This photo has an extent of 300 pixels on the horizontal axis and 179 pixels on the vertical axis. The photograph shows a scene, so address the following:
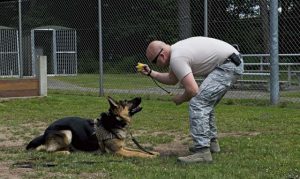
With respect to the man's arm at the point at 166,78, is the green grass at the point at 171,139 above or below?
below

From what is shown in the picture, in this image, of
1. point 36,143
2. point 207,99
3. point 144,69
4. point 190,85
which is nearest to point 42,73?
point 36,143

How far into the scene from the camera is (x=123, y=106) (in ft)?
21.9

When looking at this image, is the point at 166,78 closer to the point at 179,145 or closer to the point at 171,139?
the point at 179,145

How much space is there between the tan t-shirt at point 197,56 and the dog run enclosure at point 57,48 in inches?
726

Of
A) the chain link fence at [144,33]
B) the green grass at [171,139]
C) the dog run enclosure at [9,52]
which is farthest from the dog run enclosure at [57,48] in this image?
the green grass at [171,139]

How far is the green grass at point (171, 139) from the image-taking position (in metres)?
5.45

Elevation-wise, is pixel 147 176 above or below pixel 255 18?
below

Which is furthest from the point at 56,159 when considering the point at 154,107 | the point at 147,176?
the point at 154,107

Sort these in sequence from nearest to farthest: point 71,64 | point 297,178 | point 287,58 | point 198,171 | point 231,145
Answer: point 297,178 < point 198,171 < point 231,145 < point 287,58 < point 71,64

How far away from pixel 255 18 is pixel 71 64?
1239 centimetres

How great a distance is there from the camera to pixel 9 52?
78.6ft

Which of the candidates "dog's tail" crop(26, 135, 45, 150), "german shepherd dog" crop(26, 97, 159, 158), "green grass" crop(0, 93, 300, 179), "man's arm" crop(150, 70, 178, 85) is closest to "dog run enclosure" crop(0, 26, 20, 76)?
"green grass" crop(0, 93, 300, 179)

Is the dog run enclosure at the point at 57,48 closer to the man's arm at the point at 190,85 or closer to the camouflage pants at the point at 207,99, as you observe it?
the camouflage pants at the point at 207,99

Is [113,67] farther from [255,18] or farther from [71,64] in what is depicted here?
[71,64]
